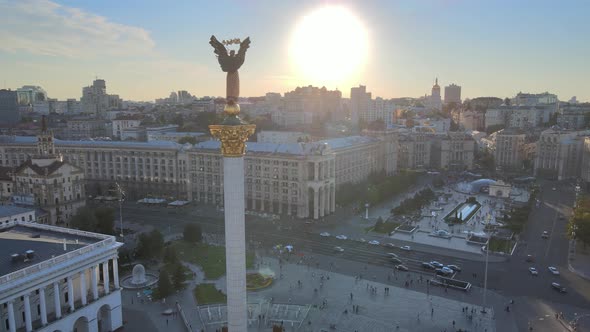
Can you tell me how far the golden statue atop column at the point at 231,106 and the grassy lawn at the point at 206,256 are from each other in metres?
30.1

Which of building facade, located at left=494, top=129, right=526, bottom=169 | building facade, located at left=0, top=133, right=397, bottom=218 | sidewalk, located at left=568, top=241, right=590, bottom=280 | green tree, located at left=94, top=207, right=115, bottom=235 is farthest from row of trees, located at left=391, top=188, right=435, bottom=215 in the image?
building facade, located at left=494, top=129, right=526, bottom=169

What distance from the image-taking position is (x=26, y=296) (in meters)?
33.1

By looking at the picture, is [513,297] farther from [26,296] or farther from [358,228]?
[26,296]

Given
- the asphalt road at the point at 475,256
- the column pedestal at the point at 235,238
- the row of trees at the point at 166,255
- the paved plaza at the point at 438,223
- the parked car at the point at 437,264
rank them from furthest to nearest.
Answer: the paved plaza at the point at 438,223 → the parked car at the point at 437,264 → the asphalt road at the point at 475,256 → the row of trees at the point at 166,255 → the column pedestal at the point at 235,238

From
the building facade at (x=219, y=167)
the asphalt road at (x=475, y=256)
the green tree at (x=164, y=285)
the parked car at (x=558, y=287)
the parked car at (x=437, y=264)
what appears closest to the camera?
the green tree at (x=164, y=285)

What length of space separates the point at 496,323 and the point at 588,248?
98.6ft

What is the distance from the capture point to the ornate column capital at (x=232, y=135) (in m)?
25.7

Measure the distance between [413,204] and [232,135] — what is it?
213 ft

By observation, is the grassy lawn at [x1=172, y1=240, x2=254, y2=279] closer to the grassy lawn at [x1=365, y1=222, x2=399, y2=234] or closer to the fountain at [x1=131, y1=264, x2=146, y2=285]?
the fountain at [x1=131, y1=264, x2=146, y2=285]

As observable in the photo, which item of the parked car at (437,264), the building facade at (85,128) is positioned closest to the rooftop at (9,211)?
the parked car at (437,264)

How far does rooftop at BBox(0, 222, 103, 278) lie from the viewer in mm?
35562

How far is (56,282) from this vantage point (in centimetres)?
3541

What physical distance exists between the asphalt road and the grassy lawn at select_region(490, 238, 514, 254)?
3.97ft

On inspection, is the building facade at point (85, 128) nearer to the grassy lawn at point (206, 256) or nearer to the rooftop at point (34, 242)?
the grassy lawn at point (206, 256)
